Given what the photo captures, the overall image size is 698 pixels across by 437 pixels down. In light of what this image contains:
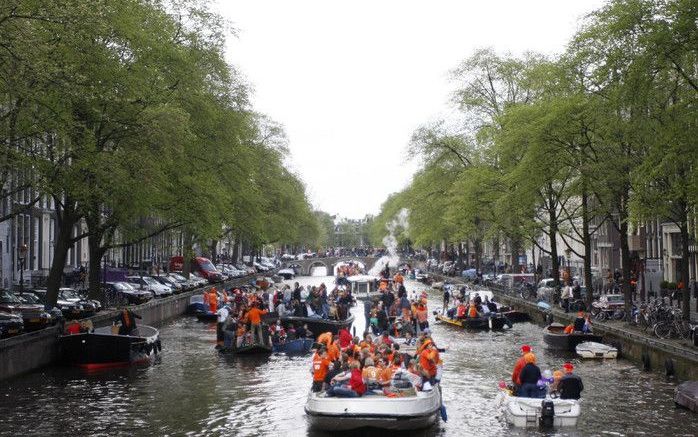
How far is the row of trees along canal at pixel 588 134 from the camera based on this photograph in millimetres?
31609

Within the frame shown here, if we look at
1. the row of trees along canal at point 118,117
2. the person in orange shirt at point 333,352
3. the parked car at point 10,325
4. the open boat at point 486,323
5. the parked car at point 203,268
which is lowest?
the open boat at point 486,323

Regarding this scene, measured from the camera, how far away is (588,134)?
47938 mm

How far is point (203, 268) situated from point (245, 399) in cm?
6307

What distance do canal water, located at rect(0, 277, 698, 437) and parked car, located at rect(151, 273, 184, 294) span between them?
2996cm

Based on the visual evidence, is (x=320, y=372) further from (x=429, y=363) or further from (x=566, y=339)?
(x=566, y=339)

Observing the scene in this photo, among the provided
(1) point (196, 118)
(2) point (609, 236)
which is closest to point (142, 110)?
(1) point (196, 118)

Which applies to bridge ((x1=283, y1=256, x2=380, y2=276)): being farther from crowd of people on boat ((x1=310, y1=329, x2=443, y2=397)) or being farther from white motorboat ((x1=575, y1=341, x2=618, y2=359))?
crowd of people on boat ((x1=310, y1=329, x2=443, y2=397))

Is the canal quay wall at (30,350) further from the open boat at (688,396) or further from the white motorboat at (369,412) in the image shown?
the open boat at (688,396)

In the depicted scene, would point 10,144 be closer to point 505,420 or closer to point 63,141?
point 63,141

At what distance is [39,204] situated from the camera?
72562 millimetres

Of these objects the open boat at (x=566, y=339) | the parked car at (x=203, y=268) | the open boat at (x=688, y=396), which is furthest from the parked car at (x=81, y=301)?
the parked car at (x=203, y=268)

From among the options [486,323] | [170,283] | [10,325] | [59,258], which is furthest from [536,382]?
[170,283]

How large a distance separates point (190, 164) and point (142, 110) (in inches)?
419

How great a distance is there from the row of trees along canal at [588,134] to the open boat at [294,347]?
14499 mm
